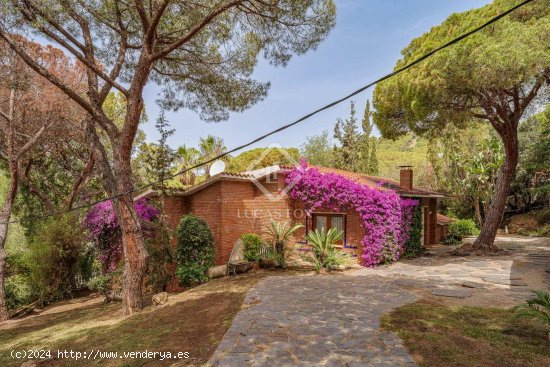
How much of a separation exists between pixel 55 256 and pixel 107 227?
2055 millimetres

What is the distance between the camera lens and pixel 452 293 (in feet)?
26.7

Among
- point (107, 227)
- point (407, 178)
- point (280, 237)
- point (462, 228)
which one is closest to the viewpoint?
point (280, 237)

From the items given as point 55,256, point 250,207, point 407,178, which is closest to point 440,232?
point 407,178

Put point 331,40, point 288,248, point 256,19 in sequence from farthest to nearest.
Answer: point 288,248 → point 331,40 → point 256,19

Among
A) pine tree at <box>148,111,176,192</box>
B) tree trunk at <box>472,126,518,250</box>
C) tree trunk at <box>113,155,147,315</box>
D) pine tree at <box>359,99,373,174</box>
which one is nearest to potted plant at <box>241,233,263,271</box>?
pine tree at <box>148,111,176,192</box>

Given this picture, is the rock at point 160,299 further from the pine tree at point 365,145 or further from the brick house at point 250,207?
the pine tree at point 365,145

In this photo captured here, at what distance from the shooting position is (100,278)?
12.0 meters

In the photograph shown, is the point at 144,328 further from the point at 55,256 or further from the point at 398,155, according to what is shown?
the point at 398,155

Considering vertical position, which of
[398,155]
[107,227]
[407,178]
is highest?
[398,155]

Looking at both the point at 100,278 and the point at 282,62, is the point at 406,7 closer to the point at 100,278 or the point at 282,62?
the point at 282,62

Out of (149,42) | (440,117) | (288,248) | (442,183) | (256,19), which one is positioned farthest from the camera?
(442,183)

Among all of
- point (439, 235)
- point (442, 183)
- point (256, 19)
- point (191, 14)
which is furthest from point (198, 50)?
point (442, 183)

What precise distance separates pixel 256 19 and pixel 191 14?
1752 mm

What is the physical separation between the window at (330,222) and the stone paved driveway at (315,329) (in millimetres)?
4387
